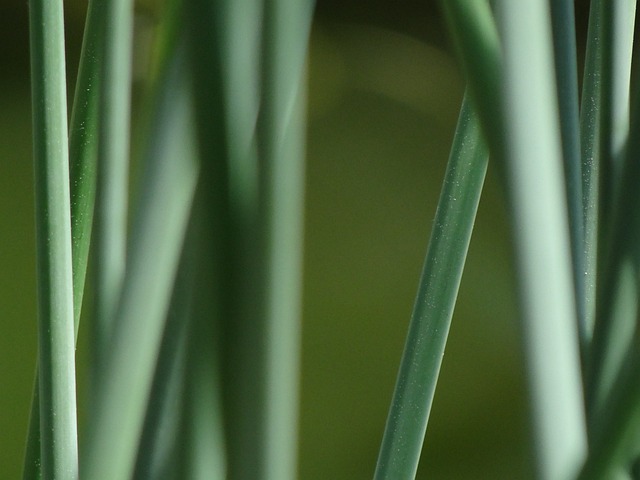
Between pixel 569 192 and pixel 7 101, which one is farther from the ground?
pixel 7 101

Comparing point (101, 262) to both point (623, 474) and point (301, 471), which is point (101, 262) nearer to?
point (623, 474)

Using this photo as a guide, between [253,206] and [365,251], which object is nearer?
[253,206]

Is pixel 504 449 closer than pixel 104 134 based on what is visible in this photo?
No

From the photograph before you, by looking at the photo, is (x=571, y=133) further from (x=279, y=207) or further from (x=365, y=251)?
(x=365, y=251)

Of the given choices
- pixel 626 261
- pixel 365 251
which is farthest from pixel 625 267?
pixel 365 251

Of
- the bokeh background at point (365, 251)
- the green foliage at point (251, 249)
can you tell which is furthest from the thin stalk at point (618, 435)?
the bokeh background at point (365, 251)

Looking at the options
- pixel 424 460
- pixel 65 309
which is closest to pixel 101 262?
pixel 65 309
